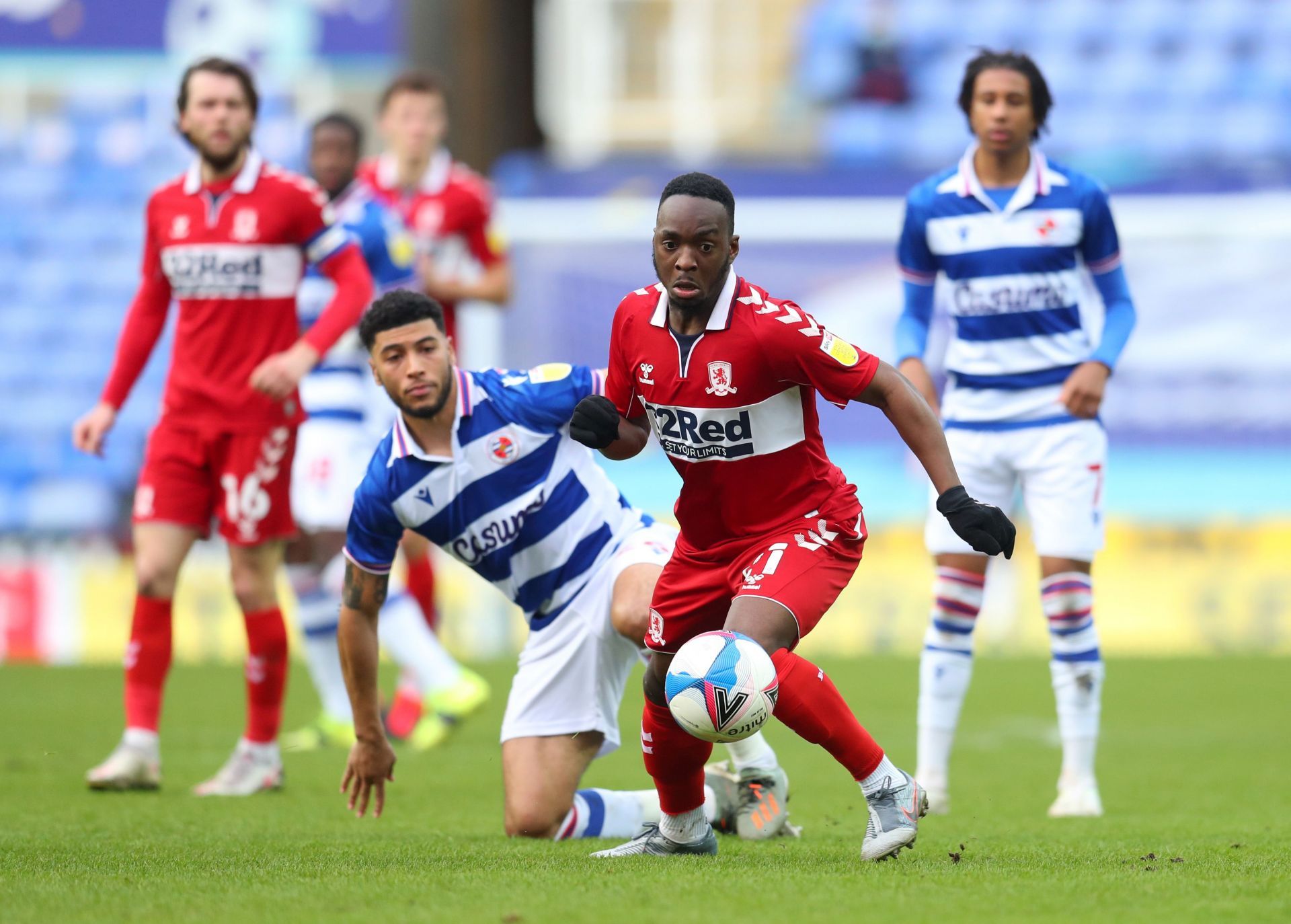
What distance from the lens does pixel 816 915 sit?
138 inches

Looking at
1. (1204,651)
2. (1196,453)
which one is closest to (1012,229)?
(1204,651)

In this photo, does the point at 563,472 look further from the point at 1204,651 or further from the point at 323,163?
the point at 1204,651

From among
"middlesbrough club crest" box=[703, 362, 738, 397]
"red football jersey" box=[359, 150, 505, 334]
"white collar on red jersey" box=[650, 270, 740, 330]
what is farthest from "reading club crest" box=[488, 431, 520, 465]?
"red football jersey" box=[359, 150, 505, 334]

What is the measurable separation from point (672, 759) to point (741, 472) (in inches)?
29.3

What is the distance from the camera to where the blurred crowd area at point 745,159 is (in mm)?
15664

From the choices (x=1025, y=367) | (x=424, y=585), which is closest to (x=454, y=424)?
(x=1025, y=367)

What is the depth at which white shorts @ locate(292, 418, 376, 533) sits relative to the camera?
7.77 metres

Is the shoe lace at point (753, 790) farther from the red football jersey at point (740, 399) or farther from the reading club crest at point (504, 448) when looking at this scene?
the reading club crest at point (504, 448)

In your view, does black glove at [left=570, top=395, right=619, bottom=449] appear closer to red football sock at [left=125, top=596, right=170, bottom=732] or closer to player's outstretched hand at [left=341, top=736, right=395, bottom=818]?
player's outstretched hand at [left=341, top=736, right=395, bottom=818]

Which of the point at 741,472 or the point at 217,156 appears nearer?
the point at 741,472

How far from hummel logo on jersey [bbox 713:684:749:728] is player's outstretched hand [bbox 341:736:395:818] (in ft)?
3.61

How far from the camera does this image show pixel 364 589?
188 inches

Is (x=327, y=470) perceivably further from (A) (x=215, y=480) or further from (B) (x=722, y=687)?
(B) (x=722, y=687)

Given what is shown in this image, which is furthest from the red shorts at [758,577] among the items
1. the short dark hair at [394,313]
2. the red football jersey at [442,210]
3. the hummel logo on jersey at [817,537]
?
the red football jersey at [442,210]
